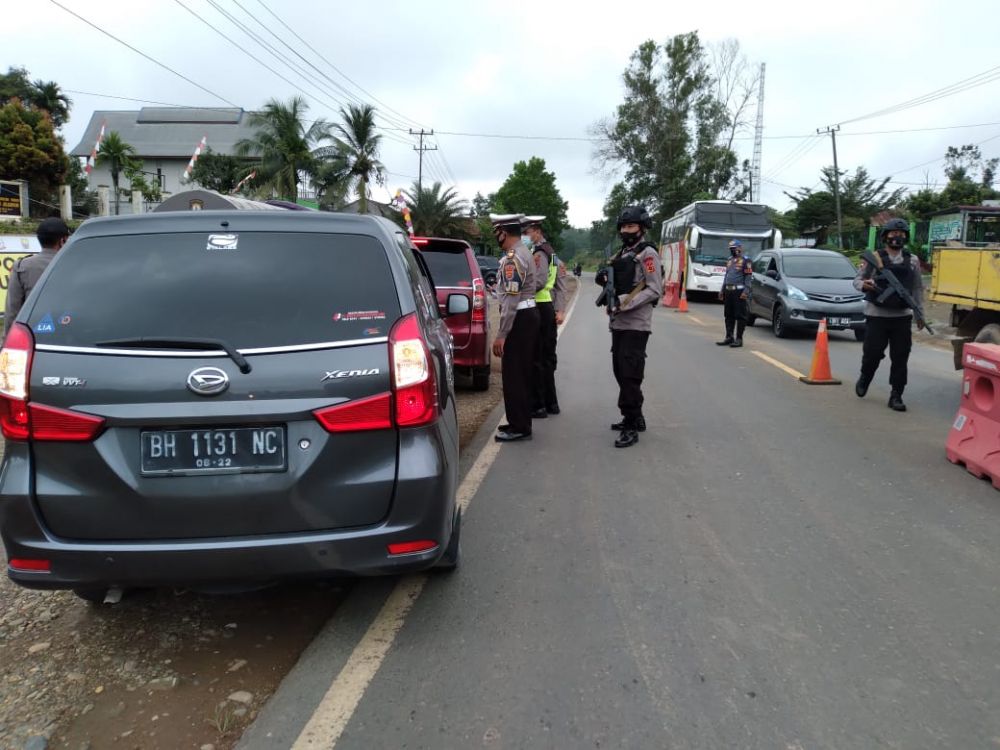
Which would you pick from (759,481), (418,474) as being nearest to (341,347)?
(418,474)

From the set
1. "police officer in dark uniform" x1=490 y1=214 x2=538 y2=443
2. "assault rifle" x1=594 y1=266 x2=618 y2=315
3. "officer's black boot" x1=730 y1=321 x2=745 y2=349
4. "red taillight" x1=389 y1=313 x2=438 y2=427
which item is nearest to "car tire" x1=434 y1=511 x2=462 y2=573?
"red taillight" x1=389 y1=313 x2=438 y2=427

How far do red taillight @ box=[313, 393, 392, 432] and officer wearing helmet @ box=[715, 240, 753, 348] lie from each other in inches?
436

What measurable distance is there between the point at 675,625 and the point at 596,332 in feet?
45.2

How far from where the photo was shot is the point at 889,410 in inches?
311

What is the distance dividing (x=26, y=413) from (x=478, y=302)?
6.12 meters

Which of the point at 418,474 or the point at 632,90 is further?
the point at 632,90

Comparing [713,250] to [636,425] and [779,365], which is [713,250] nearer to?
[779,365]

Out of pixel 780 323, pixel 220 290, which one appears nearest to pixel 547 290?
pixel 220 290

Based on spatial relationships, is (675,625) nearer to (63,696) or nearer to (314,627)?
(314,627)

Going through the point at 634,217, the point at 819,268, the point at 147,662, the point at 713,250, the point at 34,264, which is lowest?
the point at 147,662

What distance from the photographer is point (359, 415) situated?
2.85m

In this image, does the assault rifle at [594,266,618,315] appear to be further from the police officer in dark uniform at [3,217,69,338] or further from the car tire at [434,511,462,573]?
the police officer in dark uniform at [3,217,69,338]

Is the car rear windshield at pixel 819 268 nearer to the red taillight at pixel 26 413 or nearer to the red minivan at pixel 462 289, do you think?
the red minivan at pixel 462 289

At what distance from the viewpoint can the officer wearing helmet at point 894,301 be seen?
775 cm
